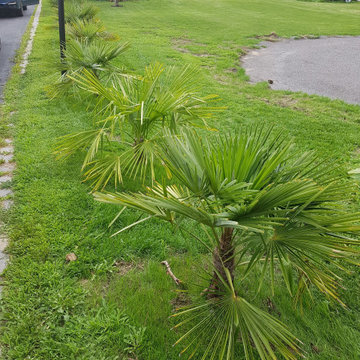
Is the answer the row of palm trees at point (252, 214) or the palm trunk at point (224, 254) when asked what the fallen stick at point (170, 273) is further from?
the palm trunk at point (224, 254)

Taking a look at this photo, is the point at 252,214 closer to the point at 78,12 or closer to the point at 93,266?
the point at 93,266

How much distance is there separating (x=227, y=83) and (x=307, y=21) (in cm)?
1425

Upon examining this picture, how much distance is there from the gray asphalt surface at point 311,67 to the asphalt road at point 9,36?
20.5 ft

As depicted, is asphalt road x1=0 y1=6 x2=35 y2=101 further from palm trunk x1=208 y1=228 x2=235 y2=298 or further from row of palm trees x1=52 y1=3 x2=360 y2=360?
palm trunk x1=208 y1=228 x2=235 y2=298

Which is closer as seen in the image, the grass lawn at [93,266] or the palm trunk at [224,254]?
the palm trunk at [224,254]

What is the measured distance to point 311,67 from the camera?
407 inches

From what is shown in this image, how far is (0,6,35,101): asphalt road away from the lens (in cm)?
841

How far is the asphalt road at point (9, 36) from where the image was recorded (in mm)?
8406

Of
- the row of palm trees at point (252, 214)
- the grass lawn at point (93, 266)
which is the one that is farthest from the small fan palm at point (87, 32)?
the row of palm trees at point (252, 214)

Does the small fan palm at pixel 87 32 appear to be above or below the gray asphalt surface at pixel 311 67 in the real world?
above

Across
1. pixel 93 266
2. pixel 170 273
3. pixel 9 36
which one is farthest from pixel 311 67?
pixel 9 36

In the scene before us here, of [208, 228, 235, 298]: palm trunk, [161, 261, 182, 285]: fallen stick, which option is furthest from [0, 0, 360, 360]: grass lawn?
[208, 228, 235, 298]: palm trunk

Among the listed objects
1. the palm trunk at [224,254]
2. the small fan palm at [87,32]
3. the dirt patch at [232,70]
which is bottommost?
the dirt patch at [232,70]

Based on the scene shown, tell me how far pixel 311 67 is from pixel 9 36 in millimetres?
10067
